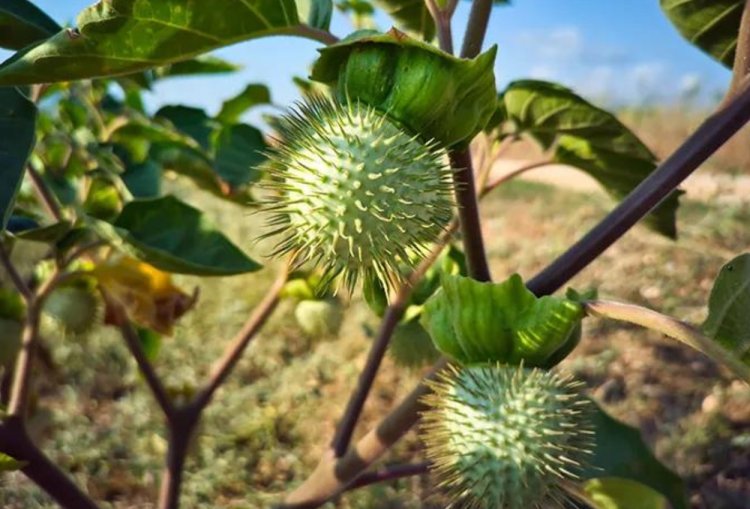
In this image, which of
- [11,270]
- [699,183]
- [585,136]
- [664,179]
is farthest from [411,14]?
[699,183]

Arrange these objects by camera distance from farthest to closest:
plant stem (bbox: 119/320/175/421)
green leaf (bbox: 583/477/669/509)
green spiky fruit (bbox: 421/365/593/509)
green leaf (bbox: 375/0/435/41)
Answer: plant stem (bbox: 119/320/175/421) < green leaf (bbox: 375/0/435/41) < green leaf (bbox: 583/477/669/509) < green spiky fruit (bbox: 421/365/593/509)

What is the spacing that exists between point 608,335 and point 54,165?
5.63 feet

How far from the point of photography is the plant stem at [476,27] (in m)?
0.85

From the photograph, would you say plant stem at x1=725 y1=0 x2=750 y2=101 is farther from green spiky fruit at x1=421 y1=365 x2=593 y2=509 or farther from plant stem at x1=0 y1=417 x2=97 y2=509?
plant stem at x1=0 y1=417 x2=97 y2=509

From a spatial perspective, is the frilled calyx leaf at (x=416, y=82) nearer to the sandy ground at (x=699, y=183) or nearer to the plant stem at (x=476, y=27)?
the plant stem at (x=476, y=27)

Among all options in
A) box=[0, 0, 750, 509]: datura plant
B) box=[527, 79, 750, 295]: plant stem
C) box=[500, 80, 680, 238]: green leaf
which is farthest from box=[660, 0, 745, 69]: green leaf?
box=[527, 79, 750, 295]: plant stem

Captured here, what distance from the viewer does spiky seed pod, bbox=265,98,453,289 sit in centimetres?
73

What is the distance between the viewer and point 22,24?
0.87 metres

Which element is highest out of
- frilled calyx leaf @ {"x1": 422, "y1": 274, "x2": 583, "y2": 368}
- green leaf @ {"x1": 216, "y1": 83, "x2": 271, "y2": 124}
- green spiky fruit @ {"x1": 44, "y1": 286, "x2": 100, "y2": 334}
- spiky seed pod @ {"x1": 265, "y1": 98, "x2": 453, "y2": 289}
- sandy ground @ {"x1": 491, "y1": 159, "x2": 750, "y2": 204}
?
spiky seed pod @ {"x1": 265, "y1": 98, "x2": 453, "y2": 289}

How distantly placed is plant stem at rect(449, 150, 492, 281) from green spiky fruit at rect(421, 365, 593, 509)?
0.13 meters

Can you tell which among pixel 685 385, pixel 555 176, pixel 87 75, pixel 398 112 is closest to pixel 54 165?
pixel 87 75

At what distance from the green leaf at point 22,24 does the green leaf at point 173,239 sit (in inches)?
9.0

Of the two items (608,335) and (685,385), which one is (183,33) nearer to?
(685,385)

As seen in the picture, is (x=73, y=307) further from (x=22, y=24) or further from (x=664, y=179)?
(x=664, y=179)
